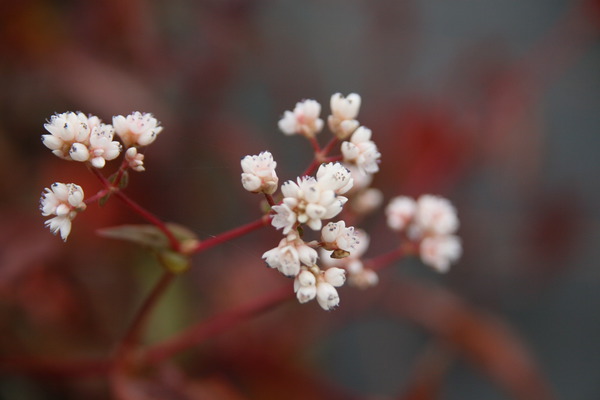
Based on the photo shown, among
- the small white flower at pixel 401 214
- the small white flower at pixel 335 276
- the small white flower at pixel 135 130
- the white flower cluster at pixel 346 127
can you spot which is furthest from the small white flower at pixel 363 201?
the small white flower at pixel 135 130

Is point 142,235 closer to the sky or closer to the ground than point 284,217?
closer to the ground

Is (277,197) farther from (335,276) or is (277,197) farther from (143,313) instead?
(143,313)

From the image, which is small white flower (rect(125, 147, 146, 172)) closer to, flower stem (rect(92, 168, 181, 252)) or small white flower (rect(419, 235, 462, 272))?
flower stem (rect(92, 168, 181, 252))

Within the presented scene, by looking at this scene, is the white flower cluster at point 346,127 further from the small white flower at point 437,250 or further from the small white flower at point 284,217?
the small white flower at point 437,250

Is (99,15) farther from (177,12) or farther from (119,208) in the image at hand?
(119,208)

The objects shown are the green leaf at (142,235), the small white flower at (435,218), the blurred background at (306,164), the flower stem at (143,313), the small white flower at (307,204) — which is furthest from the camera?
the blurred background at (306,164)

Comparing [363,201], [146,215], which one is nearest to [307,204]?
[146,215]

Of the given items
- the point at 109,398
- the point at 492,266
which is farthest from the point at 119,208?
the point at 492,266
